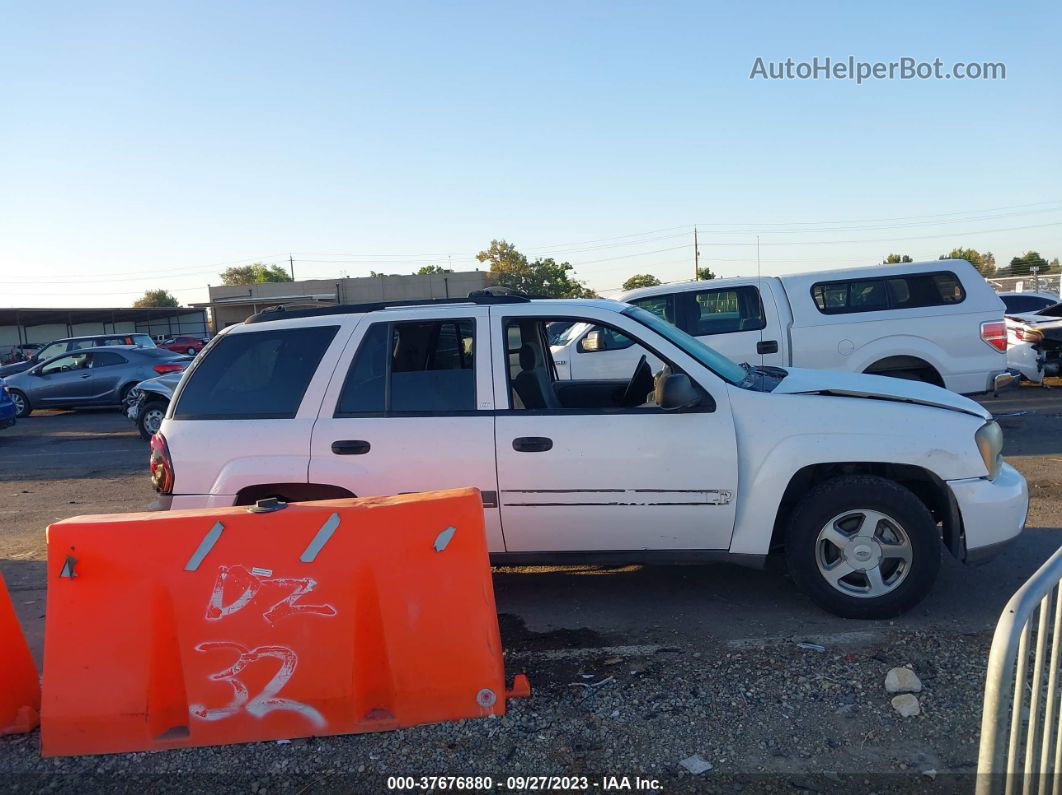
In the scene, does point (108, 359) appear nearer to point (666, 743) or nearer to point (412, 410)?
point (412, 410)

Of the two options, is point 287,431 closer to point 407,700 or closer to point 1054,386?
point 407,700

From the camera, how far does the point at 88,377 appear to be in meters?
17.5

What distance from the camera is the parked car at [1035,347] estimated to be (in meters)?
12.8

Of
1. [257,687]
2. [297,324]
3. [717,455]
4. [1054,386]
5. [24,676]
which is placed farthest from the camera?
[1054,386]

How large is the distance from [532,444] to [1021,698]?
2.80 metres

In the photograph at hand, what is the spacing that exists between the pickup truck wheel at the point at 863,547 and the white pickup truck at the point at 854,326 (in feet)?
16.6

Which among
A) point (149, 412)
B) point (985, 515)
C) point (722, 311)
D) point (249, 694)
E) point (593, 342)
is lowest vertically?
point (249, 694)

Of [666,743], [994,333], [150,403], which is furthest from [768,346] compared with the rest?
[150,403]

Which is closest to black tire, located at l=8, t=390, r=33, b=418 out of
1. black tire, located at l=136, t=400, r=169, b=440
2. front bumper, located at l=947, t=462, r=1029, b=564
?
black tire, located at l=136, t=400, r=169, b=440

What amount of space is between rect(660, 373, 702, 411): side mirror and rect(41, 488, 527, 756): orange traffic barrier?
1.33 metres

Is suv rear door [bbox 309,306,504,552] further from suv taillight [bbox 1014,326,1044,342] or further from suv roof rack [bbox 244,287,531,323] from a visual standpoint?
suv taillight [bbox 1014,326,1044,342]

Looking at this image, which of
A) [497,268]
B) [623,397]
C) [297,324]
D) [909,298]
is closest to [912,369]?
[909,298]

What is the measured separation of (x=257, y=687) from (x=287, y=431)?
1.62 m

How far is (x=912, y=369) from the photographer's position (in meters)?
9.57
